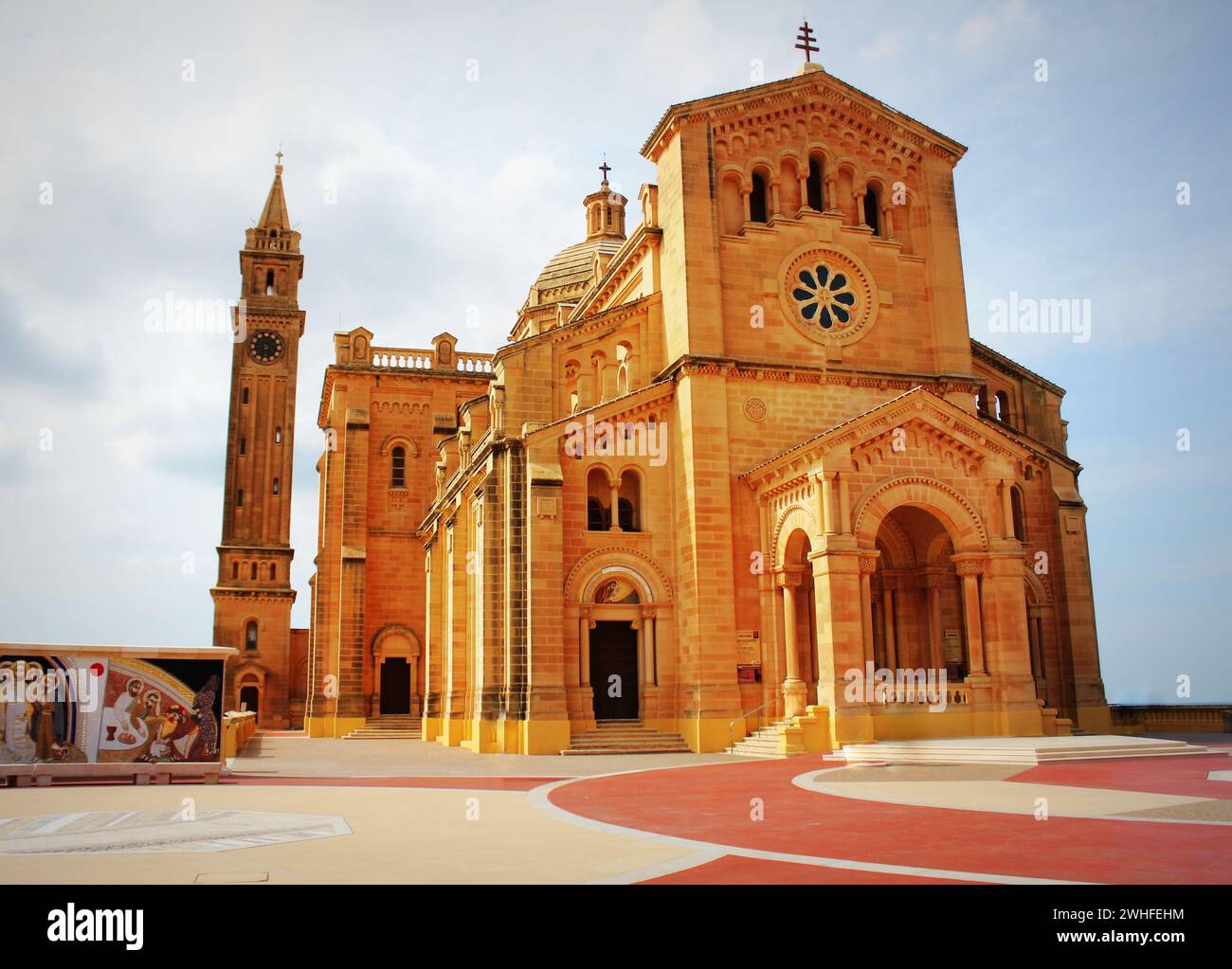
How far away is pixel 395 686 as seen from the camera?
153ft

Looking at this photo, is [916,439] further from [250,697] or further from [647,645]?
[250,697]

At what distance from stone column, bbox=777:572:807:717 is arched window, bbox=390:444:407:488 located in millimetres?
→ 24805

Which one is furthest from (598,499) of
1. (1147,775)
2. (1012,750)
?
(1147,775)

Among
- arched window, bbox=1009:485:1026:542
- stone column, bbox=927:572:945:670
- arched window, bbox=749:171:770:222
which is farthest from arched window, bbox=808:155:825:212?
stone column, bbox=927:572:945:670

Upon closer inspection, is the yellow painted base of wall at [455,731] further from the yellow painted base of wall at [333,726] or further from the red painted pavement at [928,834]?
the red painted pavement at [928,834]

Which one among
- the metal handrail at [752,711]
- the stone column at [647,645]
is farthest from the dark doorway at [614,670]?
the metal handrail at [752,711]

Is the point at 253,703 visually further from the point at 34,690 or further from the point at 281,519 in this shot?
the point at 34,690

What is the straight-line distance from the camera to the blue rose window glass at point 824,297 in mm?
32406

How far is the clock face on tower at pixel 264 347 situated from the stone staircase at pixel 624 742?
4826 centimetres

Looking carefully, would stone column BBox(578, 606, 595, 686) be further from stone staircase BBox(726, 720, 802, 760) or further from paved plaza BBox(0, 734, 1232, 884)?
paved plaza BBox(0, 734, 1232, 884)

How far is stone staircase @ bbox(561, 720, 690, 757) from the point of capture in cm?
2811

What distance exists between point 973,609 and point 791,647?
4763 millimetres

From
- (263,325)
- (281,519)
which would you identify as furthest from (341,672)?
(263,325)

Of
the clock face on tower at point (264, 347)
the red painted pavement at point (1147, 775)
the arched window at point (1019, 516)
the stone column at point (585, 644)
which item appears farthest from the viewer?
the clock face on tower at point (264, 347)
